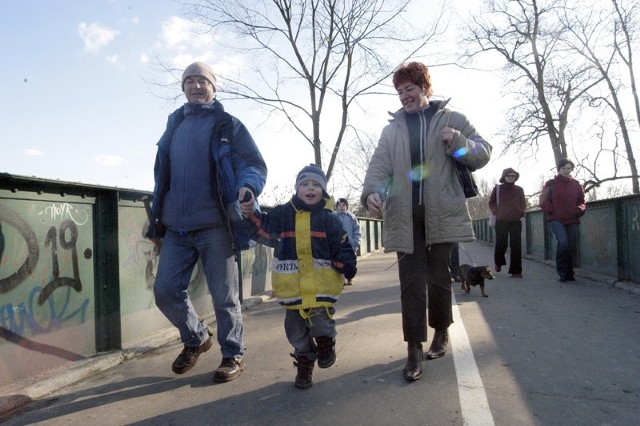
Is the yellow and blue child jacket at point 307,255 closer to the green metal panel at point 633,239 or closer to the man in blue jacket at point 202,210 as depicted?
the man in blue jacket at point 202,210

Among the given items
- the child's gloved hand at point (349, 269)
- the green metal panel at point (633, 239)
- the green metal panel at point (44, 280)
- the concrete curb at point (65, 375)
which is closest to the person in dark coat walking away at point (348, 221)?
the green metal panel at point (633, 239)

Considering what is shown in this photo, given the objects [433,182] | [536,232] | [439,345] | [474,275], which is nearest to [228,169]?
[433,182]

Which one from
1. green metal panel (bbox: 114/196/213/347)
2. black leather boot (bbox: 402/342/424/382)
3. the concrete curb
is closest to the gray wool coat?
black leather boot (bbox: 402/342/424/382)

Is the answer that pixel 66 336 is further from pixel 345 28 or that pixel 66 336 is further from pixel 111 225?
pixel 345 28

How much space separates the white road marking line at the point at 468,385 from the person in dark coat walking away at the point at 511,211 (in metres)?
5.04

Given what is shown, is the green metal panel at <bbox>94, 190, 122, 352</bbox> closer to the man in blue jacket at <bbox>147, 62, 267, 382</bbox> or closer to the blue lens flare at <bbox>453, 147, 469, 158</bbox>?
the man in blue jacket at <bbox>147, 62, 267, 382</bbox>

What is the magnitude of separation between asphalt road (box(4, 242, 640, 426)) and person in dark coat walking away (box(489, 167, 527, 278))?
151 inches

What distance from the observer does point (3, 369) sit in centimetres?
336

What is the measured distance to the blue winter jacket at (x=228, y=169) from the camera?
3520 mm

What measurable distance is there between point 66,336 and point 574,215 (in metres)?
7.34

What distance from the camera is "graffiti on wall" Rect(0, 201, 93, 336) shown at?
347 centimetres

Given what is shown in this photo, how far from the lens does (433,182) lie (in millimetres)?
3502

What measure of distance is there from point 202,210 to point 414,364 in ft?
5.88

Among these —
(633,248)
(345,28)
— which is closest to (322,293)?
(633,248)
